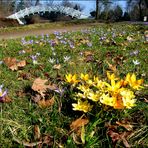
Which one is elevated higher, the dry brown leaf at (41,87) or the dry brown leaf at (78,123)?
the dry brown leaf at (41,87)

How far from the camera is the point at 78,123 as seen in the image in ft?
7.25

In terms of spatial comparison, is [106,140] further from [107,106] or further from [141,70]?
[141,70]

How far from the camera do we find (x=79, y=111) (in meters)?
2.38

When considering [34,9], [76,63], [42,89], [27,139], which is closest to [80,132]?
[27,139]

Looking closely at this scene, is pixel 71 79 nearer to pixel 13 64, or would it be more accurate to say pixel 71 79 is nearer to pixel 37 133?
pixel 37 133

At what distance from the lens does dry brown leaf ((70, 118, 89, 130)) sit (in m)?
2.19

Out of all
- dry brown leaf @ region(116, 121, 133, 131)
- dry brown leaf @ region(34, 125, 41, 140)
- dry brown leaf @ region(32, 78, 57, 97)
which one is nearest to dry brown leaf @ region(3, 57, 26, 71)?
dry brown leaf @ region(32, 78, 57, 97)

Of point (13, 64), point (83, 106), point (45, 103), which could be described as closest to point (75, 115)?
point (83, 106)

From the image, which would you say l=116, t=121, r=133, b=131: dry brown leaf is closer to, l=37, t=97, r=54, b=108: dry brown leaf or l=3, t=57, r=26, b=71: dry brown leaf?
l=37, t=97, r=54, b=108: dry brown leaf

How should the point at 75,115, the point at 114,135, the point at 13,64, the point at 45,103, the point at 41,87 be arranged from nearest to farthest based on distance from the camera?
1. the point at 114,135
2. the point at 75,115
3. the point at 45,103
4. the point at 41,87
5. the point at 13,64

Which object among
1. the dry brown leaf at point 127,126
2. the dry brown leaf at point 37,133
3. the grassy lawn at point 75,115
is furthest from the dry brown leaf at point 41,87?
the dry brown leaf at point 127,126

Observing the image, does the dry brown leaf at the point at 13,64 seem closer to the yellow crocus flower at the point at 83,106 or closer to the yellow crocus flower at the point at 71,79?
the yellow crocus flower at the point at 71,79

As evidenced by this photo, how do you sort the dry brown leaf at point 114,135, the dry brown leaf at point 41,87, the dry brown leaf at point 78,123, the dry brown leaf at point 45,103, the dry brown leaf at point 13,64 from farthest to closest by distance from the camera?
the dry brown leaf at point 13,64 → the dry brown leaf at point 41,87 → the dry brown leaf at point 45,103 → the dry brown leaf at point 78,123 → the dry brown leaf at point 114,135

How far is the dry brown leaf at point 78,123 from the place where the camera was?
7.18ft
